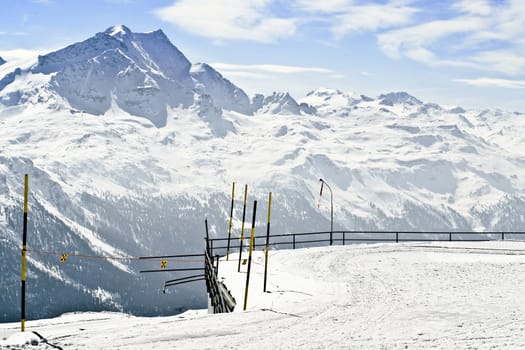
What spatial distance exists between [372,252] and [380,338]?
90.8ft

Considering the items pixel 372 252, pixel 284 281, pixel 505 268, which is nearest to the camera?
pixel 284 281

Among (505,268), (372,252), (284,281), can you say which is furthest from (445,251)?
(284,281)

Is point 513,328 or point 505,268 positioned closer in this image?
point 513,328

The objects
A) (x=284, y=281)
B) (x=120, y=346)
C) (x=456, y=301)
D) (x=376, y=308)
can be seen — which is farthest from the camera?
(x=284, y=281)

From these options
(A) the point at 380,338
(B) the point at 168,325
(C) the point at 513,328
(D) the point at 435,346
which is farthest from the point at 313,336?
(C) the point at 513,328

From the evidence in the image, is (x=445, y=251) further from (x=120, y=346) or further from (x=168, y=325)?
(x=120, y=346)

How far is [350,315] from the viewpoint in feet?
72.4

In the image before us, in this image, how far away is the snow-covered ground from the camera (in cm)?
1814

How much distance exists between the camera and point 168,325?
20.4 m

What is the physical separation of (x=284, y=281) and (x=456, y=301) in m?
8.84

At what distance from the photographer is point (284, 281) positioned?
30891 millimetres

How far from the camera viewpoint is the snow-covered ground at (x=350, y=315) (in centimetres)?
1814

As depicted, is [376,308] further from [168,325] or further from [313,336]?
[168,325]

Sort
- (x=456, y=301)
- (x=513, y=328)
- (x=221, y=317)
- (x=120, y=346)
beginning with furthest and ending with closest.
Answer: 1. (x=456, y=301)
2. (x=221, y=317)
3. (x=513, y=328)
4. (x=120, y=346)
